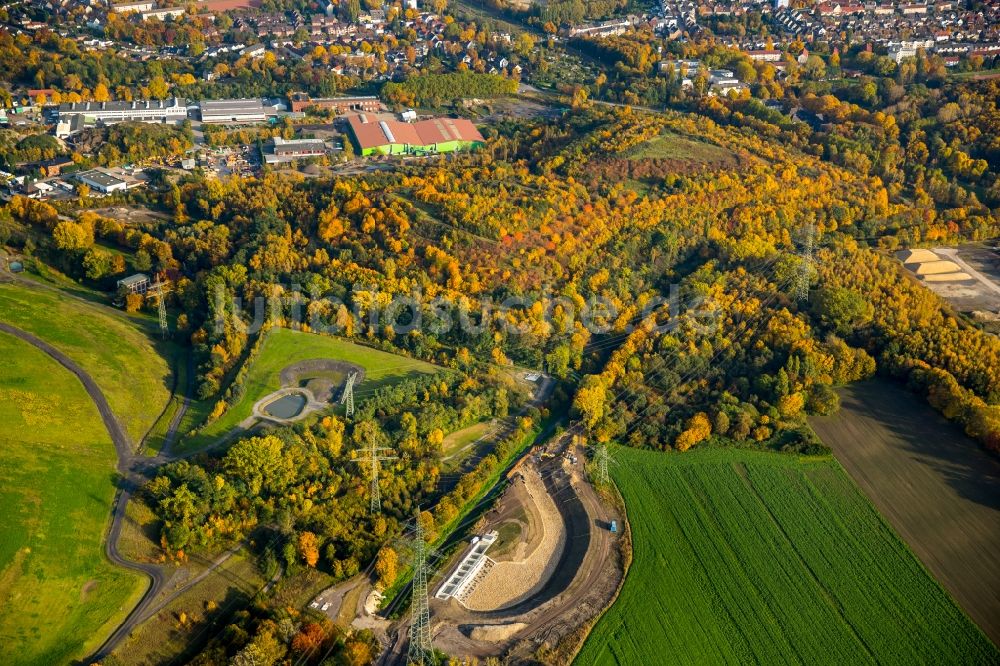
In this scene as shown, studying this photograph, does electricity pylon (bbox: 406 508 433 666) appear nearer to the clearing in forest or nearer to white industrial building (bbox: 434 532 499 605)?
white industrial building (bbox: 434 532 499 605)

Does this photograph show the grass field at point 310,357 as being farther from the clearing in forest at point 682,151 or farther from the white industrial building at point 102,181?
the clearing in forest at point 682,151

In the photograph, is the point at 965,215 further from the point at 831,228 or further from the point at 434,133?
the point at 434,133

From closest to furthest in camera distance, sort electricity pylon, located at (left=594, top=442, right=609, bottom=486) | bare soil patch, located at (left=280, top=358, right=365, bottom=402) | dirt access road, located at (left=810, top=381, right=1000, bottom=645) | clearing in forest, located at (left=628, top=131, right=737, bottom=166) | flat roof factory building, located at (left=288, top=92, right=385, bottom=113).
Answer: dirt access road, located at (left=810, top=381, right=1000, bottom=645) → electricity pylon, located at (left=594, top=442, right=609, bottom=486) → bare soil patch, located at (left=280, top=358, right=365, bottom=402) → clearing in forest, located at (left=628, top=131, right=737, bottom=166) → flat roof factory building, located at (left=288, top=92, right=385, bottom=113)

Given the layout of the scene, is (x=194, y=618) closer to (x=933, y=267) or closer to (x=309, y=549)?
(x=309, y=549)

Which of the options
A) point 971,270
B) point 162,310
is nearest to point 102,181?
point 162,310

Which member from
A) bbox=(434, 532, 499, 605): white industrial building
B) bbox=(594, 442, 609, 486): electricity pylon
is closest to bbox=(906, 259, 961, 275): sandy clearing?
bbox=(594, 442, 609, 486): electricity pylon

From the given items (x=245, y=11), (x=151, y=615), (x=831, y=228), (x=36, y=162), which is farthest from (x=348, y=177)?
(x=245, y=11)
